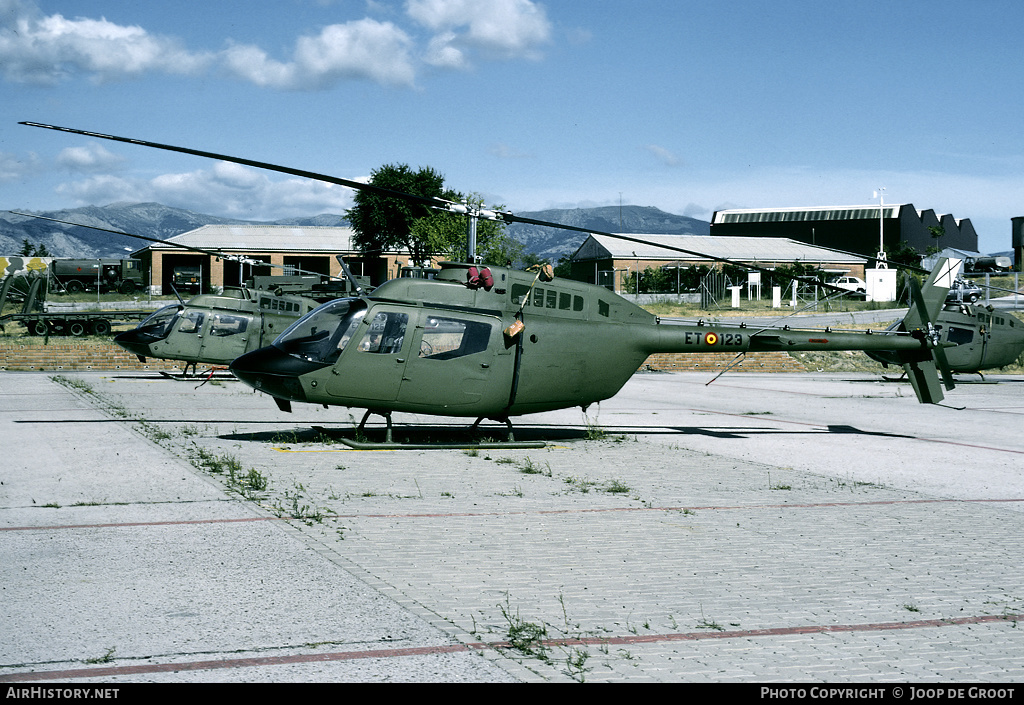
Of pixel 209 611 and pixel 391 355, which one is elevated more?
pixel 391 355

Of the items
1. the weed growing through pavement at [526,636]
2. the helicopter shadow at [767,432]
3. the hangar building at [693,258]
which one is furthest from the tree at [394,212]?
the weed growing through pavement at [526,636]

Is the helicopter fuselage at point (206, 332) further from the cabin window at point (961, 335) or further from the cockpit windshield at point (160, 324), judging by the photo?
the cabin window at point (961, 335)

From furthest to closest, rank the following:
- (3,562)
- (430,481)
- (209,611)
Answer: (430,481) < (3,562) < (209,611)

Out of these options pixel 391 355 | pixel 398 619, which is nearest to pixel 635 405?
pixel 391 355

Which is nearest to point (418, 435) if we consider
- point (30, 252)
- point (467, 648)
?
point (467, 648)

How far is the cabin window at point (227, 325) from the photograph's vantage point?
24953mm

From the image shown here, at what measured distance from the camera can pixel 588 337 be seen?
48.3 ft

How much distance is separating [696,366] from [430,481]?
1060 inches

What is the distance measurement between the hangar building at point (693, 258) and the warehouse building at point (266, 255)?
2075 centimetres

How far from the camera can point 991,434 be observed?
17.1m

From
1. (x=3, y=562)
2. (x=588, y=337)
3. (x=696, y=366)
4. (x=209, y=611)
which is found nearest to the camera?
(x=209, y=611)

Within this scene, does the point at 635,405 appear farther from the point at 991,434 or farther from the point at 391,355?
the point at 391,355

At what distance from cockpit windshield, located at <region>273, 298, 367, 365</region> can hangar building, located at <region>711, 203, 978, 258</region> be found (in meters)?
119

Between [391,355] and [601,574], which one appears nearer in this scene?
[601,574]
